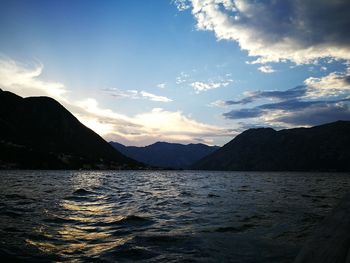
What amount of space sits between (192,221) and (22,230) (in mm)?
8532

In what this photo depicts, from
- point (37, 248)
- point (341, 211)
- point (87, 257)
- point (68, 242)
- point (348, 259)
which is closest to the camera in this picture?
point (348, 259)

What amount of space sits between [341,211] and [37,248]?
31.1ft

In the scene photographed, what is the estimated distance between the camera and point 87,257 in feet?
32.6

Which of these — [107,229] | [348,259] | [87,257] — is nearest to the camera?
[348,259]

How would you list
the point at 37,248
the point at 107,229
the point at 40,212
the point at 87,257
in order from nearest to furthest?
the point at 87,257 < the point at 37,248 < the point at 107,229 < the point at 40,212

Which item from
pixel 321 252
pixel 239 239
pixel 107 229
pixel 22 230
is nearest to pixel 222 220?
pixel 239 239

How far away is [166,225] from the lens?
16156 mm

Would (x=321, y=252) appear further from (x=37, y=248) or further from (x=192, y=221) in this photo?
(x=192, y=221)

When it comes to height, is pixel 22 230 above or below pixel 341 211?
below

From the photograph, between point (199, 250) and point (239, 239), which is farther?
point (239, 239)

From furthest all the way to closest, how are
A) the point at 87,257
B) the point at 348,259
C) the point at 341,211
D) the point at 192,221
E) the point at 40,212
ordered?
the point at 40,212 < the point at 192,221 < the point at 87,257 < the point at 341,211 < the point at 348,259

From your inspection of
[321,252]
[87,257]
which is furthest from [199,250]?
[321,252]

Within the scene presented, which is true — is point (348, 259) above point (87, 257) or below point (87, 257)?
above

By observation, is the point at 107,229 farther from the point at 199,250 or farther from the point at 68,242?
the point at 199,250
